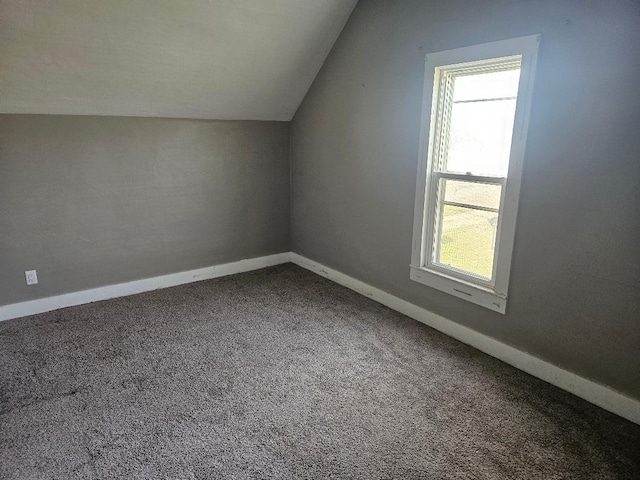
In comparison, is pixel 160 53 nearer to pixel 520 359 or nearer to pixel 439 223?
pixel 439 223

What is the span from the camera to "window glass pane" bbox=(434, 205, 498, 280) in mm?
2725

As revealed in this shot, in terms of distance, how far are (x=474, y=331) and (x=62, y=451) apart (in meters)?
2.41

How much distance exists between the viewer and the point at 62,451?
191cm

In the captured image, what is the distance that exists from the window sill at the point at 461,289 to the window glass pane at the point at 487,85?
1.20m

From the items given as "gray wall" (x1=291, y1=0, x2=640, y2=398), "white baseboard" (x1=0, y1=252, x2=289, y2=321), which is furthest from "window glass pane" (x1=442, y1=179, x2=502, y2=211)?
"white baseboard" (x1=0, y1=252, x2=289, y2=321)

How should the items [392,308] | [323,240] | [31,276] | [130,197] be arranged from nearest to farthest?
[31,276], [392,308], [130,197], [323,240]

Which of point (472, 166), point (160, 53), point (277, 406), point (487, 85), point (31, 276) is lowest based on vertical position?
point (277, 406)

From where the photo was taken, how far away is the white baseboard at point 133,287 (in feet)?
10.7

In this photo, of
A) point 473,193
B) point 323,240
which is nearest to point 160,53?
point 323,240

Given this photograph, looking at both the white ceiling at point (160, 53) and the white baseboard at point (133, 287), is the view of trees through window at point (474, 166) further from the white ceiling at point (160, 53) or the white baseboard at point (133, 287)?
the white baseboard at point (133, 287)

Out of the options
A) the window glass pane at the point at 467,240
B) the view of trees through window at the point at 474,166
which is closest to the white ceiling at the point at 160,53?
the view of trees through window at the point at 474,166

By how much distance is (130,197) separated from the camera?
3590 millimetres

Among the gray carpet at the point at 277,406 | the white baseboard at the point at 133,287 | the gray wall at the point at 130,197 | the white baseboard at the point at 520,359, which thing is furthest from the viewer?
the white baseboard at the point at 133,287

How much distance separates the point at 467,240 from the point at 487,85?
100cm
